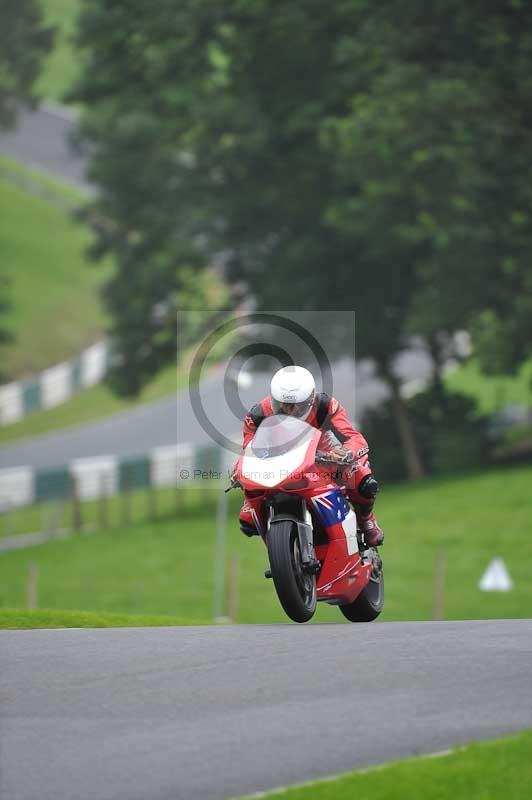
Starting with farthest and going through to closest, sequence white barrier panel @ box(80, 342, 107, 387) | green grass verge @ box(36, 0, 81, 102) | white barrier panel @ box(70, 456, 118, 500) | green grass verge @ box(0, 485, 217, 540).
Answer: green grass verge @ box(36, 0, 81, 102), white barrier panel @ box(80, 342, 107, 387), white barrier panel @ box(70, 456, 118, 500), green grass verge @ box(0, 485, 217, 540)

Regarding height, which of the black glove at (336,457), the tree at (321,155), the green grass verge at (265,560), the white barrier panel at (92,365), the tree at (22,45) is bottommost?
the green grass verge at (265,560)

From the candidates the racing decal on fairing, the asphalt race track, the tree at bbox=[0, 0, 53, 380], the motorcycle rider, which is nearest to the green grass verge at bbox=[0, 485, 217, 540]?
the tree at bbox=[0, 0, 53, 380]

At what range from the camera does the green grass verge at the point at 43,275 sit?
60062 millimetres

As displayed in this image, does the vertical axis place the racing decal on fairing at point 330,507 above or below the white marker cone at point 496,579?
above

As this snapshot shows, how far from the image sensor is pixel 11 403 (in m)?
54.8

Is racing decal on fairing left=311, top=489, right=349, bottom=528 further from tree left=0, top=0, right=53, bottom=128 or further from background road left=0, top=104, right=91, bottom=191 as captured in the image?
background road left=0, top=104, right=91, bottom=191

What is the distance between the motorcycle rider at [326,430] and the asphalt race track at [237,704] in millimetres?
1215

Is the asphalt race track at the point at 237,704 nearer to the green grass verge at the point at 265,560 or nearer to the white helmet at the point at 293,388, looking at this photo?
the white helmet at the point at 293,388

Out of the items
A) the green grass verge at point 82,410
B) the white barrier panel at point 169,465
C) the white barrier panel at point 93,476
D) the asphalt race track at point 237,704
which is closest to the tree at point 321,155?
the white barrier panel at point 93,476

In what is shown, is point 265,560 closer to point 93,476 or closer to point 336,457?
point 93,476

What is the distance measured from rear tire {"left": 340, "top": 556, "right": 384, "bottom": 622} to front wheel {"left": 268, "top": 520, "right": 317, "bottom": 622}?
1372 millimetres

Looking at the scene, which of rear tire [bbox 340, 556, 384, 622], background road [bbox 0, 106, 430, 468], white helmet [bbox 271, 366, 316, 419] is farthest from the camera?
background road [bbox 0, 106, 430, 468]

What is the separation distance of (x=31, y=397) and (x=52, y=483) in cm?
1443

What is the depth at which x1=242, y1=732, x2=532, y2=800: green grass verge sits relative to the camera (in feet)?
22.9
